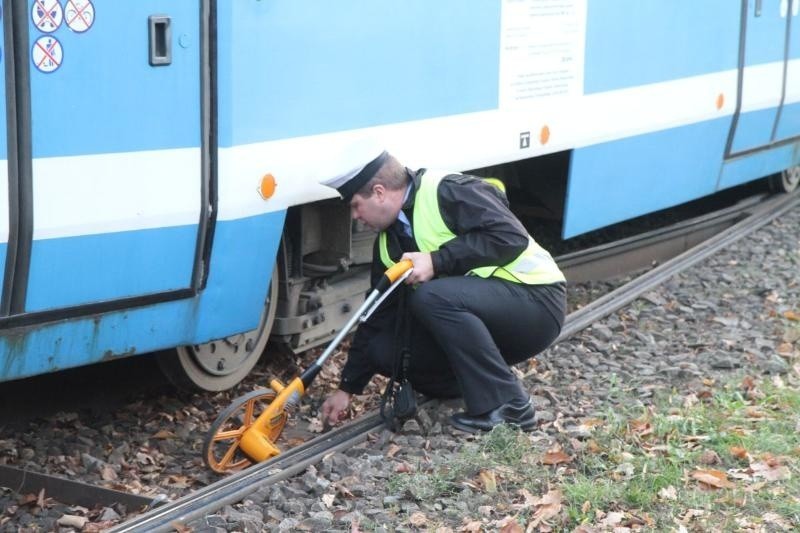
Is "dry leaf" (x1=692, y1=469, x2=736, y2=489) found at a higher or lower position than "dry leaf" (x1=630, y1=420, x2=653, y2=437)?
higher

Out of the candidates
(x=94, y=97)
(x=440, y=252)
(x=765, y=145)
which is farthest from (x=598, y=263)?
(x=94, y=97)

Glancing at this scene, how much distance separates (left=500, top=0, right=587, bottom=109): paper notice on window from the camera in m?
6.51

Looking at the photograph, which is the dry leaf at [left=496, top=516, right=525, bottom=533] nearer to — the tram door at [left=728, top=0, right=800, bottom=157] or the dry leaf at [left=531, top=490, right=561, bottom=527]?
the dry leaf at [left=531, top=490, right=561, bottom=527]

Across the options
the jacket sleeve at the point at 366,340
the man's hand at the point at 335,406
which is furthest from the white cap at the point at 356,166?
the man's hand at the point at 335,406

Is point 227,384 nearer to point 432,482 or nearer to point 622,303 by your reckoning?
point 432,482

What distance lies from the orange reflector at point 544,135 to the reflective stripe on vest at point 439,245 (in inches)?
Result: 67.0

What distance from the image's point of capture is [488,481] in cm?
454

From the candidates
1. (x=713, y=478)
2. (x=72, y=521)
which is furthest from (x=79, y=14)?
→ (x=713, y=478)

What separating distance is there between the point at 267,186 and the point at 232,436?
1.01 m

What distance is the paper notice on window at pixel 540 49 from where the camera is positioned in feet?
21.4

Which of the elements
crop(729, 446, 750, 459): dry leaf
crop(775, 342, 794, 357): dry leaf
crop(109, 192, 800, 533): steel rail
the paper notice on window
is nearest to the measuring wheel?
crop(109, 192, 800, 533): steel rail

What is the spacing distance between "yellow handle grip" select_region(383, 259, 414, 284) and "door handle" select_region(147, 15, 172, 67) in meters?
1.18

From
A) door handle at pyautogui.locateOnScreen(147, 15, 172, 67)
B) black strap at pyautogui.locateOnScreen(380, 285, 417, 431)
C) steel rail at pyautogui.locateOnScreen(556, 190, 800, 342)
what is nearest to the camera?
door handle at pyautogui.locateOnScreen(147, 15, 172, 67)

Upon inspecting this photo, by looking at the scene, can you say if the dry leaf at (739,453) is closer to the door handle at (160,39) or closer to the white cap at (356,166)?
the white cap at (356,166)
